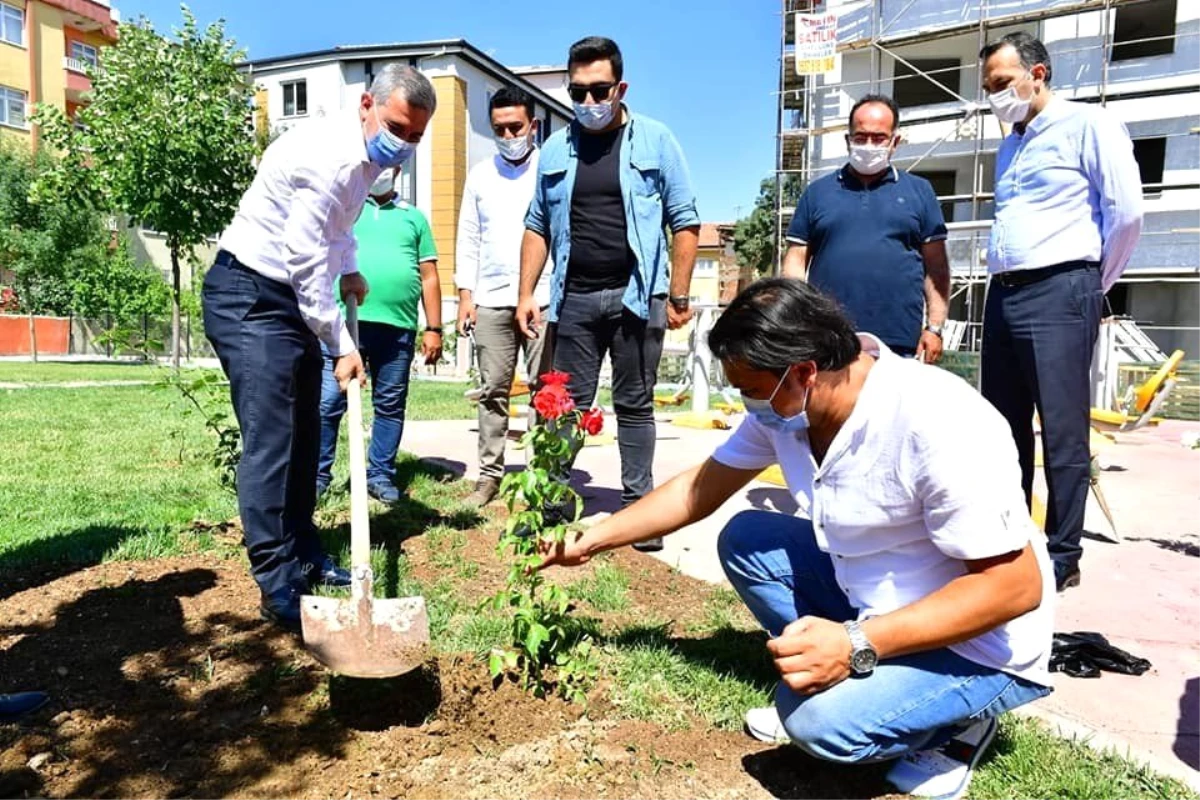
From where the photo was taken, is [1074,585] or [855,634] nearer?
[855,634]

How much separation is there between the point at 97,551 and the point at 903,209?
3.81m

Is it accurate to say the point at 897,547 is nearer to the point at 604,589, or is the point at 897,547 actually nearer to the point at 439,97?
the point at 604,589

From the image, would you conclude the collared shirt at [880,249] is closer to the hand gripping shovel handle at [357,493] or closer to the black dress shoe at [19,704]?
the hand gripping shovel handle at [357,493]

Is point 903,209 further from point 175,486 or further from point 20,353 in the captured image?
point 20,353

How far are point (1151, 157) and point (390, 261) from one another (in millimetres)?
Answer: 20174

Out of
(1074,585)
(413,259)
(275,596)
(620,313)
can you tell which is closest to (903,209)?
(620,313)

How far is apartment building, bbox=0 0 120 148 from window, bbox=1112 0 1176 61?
33022mm

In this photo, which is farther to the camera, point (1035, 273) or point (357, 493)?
point (1035, 273)

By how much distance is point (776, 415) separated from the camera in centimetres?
189

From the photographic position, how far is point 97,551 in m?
3.48

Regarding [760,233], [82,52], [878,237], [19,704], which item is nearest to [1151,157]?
[760,233]

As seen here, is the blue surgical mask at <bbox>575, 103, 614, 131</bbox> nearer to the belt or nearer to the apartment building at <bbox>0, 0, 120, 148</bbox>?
the belt

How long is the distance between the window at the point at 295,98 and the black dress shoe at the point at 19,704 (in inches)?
1278

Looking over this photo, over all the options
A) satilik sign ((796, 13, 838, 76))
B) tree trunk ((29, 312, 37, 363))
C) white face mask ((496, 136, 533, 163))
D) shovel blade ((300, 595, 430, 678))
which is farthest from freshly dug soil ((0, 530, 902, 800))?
tree trunk ((29, 312, 37, 363))
